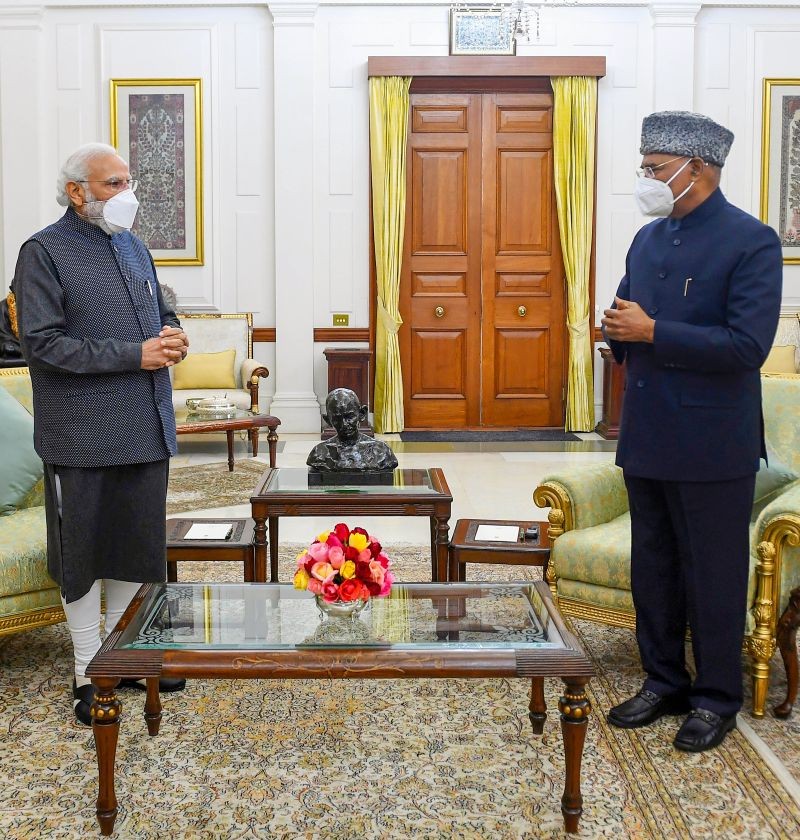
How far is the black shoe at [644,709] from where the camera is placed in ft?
10.1

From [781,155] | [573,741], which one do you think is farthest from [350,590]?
[781,155]

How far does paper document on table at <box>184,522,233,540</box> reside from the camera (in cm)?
383

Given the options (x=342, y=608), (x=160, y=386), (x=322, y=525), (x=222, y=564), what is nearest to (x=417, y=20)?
(x=322, y=525)

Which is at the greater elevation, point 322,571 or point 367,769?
point 322,571

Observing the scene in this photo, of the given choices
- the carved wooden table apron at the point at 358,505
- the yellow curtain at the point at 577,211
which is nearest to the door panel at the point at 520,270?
the yellow curtain at the point at 577,211

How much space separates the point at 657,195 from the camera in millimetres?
2898

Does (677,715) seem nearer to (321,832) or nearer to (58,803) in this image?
(321,832)

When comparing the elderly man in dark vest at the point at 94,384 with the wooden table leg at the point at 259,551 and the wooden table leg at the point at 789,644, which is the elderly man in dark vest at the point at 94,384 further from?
the wooden table leg at the point at 789,644

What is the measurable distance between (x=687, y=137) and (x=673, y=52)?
21.7ft

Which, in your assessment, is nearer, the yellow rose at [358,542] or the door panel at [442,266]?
the yellow rose at [358,542]

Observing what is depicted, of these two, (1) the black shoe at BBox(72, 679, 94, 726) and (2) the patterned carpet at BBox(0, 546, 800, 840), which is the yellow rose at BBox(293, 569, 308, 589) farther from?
(1) the black shoe at BBox(72, 679, 94, 726)

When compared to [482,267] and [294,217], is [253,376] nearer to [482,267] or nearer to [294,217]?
[294,217]

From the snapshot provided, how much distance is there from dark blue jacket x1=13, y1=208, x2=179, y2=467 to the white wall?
19.7 feet

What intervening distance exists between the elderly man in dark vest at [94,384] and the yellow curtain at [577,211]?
20.5ft
